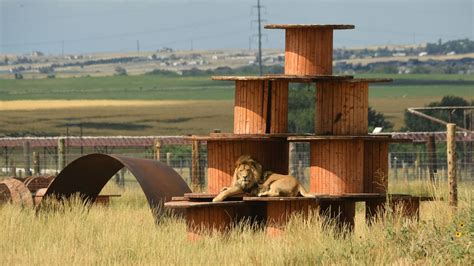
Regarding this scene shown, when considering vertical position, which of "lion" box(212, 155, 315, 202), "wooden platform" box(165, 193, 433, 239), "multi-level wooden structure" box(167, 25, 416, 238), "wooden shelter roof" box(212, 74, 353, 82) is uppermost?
"wooden shelter roof" box(212, 74, 353, 82)

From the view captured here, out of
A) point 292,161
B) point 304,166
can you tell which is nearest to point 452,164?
point 292,161

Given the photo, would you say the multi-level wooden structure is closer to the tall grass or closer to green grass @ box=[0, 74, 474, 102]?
the tall grass

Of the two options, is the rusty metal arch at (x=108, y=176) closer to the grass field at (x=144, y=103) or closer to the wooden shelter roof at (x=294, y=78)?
the wooden shelter roof at (x=294, y=78)

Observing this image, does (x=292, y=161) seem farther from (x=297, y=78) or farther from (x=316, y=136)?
(x=316, y=136)

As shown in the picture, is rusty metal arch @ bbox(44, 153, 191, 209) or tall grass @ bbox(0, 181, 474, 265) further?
rusty metal arch @ bbox(44, 153, 191, 209)

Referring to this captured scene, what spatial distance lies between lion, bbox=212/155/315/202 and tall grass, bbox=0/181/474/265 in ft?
1.55

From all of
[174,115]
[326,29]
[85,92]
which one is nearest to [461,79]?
[85,92]

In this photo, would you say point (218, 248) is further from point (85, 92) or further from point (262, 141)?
point (85, 92)

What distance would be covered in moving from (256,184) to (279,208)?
605 mm

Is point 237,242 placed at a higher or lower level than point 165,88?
higher

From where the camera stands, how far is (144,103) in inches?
5881

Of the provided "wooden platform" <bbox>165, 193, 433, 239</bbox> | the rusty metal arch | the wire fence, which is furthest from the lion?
the wire fence

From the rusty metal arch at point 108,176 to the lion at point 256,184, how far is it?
7.20 ft

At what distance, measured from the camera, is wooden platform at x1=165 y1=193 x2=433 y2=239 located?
17.9 metres
